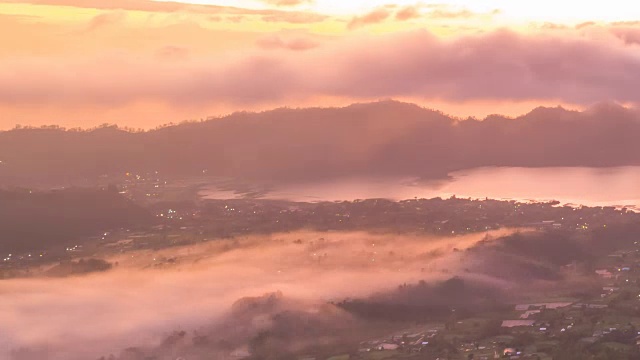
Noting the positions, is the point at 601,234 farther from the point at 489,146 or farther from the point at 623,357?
the point at 489,146

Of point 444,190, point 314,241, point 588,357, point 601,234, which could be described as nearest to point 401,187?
point 444,190

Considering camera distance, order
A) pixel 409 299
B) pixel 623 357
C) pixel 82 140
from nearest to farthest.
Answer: pixel 623 357
pixel 409 299
pixel 82 140

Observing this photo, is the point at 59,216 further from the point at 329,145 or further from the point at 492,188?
the point at 492,188

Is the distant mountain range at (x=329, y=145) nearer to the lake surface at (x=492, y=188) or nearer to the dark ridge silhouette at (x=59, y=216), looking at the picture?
the lake surface at (x=492, y=188)

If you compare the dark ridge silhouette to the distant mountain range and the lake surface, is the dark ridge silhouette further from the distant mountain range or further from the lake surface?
the lake surface

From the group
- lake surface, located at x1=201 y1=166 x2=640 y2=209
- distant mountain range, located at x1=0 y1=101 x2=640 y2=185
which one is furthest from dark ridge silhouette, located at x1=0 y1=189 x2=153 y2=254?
lake surface, located at x1=201 y1=166 x2=640 y2=209

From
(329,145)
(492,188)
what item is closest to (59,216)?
(329,145)
